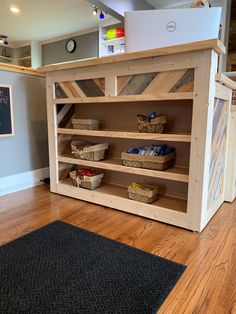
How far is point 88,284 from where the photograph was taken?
3.49ft

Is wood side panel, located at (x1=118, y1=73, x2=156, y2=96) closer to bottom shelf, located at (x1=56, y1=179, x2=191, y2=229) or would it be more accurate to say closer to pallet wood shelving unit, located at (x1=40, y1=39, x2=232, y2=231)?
pallet wood shelving unit, located at (x1=40, y1=39, x2=232, y2=231)

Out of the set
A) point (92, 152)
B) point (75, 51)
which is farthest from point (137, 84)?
point (75, 51)

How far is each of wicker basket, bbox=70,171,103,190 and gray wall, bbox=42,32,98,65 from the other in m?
3.98

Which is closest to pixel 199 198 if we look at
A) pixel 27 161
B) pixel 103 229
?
pixel 103 229

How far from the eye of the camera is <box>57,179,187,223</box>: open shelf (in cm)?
168

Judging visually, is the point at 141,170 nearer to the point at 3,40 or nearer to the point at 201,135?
the point at 201,135

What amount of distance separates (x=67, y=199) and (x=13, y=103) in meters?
1.06

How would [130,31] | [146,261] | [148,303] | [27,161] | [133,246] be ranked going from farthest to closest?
1. [27,161]
2. [130,31]
3. [133,246]
4. [146,261]
5. [148,303]

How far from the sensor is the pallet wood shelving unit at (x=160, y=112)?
1446 millimetres

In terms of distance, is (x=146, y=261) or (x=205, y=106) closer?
(x=146, y=261)

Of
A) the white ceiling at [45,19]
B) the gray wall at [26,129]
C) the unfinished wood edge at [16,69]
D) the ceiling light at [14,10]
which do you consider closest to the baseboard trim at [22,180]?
the gray wall at [26,129]

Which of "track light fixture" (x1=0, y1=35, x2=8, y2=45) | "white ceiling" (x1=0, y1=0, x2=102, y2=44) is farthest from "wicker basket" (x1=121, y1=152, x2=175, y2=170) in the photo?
"track light fixture" (x1=0, y1=35, x2=8, y2=45)

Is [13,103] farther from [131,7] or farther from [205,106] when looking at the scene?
[131,7]

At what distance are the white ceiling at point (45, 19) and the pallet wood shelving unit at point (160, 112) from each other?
2837 mm
